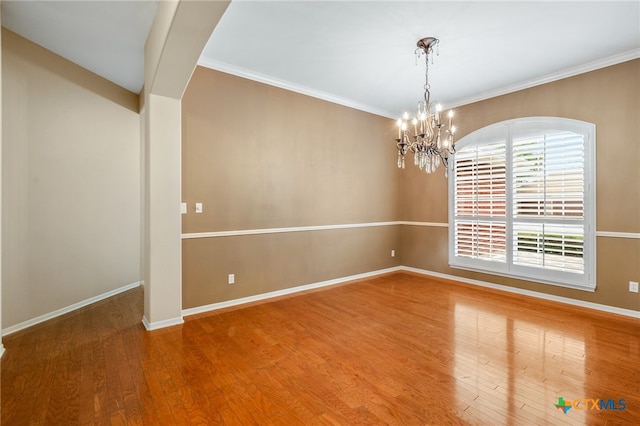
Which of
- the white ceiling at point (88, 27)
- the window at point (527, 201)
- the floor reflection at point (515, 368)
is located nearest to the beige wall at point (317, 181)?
the window at point (527, 201)

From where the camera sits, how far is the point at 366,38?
3184 mm

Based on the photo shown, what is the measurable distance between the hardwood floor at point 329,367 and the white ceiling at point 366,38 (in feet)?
10.0

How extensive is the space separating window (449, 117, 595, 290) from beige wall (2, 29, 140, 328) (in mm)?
5290

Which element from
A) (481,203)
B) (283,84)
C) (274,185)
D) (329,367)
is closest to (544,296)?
(481,203)

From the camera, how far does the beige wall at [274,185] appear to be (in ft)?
12.1

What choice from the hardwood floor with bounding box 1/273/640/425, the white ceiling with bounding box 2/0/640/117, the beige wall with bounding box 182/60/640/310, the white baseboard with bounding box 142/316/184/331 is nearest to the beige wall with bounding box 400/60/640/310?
the beige wall with bounding box 182/60/640/310

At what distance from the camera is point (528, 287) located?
173 inches

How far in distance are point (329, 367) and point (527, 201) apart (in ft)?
12.2

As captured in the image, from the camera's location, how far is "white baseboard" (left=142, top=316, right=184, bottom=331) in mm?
3174

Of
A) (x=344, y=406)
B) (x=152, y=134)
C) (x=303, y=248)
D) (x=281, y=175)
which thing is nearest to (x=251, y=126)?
(x=281, y=175)

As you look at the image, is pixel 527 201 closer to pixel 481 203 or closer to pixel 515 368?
pixel 481 203

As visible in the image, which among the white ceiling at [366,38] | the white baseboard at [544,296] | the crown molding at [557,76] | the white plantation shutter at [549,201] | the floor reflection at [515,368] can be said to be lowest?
the floor reflection at [515,368]

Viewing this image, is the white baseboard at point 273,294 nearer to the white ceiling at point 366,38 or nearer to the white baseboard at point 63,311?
the white baseboard at point 63,311

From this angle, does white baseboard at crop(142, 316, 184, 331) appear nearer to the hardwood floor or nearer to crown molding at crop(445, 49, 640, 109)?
the hardwood floor
